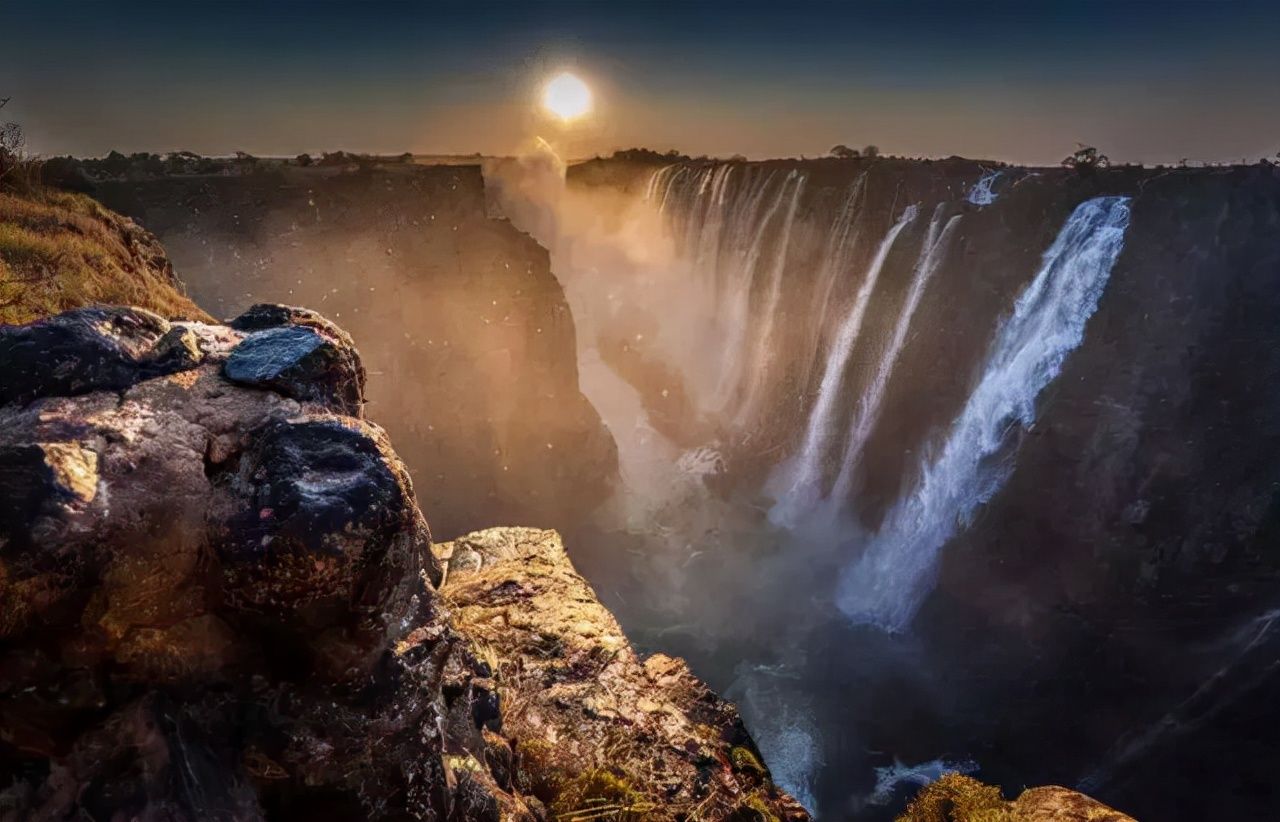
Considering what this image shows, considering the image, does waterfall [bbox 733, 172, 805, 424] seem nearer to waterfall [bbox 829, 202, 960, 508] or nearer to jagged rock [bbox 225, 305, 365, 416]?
waterfall [bbox 829, 202, 960, 508]

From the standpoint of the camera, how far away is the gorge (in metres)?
13.7

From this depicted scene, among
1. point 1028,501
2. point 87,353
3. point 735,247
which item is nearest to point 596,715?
point 87,353

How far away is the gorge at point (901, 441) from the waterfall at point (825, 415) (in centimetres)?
14

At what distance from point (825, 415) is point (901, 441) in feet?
11.3

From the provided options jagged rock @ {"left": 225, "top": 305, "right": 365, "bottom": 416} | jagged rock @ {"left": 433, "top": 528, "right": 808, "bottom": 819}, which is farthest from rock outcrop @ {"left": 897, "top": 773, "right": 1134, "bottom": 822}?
jagged rock @ {"left": 225, "top": 305, "right": 365, "bottom": 416}

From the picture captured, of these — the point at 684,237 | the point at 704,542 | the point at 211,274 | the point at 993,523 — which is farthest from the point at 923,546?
the point at 211,274

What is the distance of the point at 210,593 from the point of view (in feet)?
9.22

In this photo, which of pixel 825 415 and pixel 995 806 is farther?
pixel 825 415

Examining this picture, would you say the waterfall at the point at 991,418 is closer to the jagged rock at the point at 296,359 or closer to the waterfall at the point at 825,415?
the waterfall at the point at 825,415

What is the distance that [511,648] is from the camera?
605 centimetres

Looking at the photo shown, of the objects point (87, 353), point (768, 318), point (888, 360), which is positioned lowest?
point (87, 353)

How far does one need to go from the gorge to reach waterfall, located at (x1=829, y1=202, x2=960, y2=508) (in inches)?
3.3

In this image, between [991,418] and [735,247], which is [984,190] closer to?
[991,418]

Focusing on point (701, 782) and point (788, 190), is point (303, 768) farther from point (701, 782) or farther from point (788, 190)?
point (788, 190)
